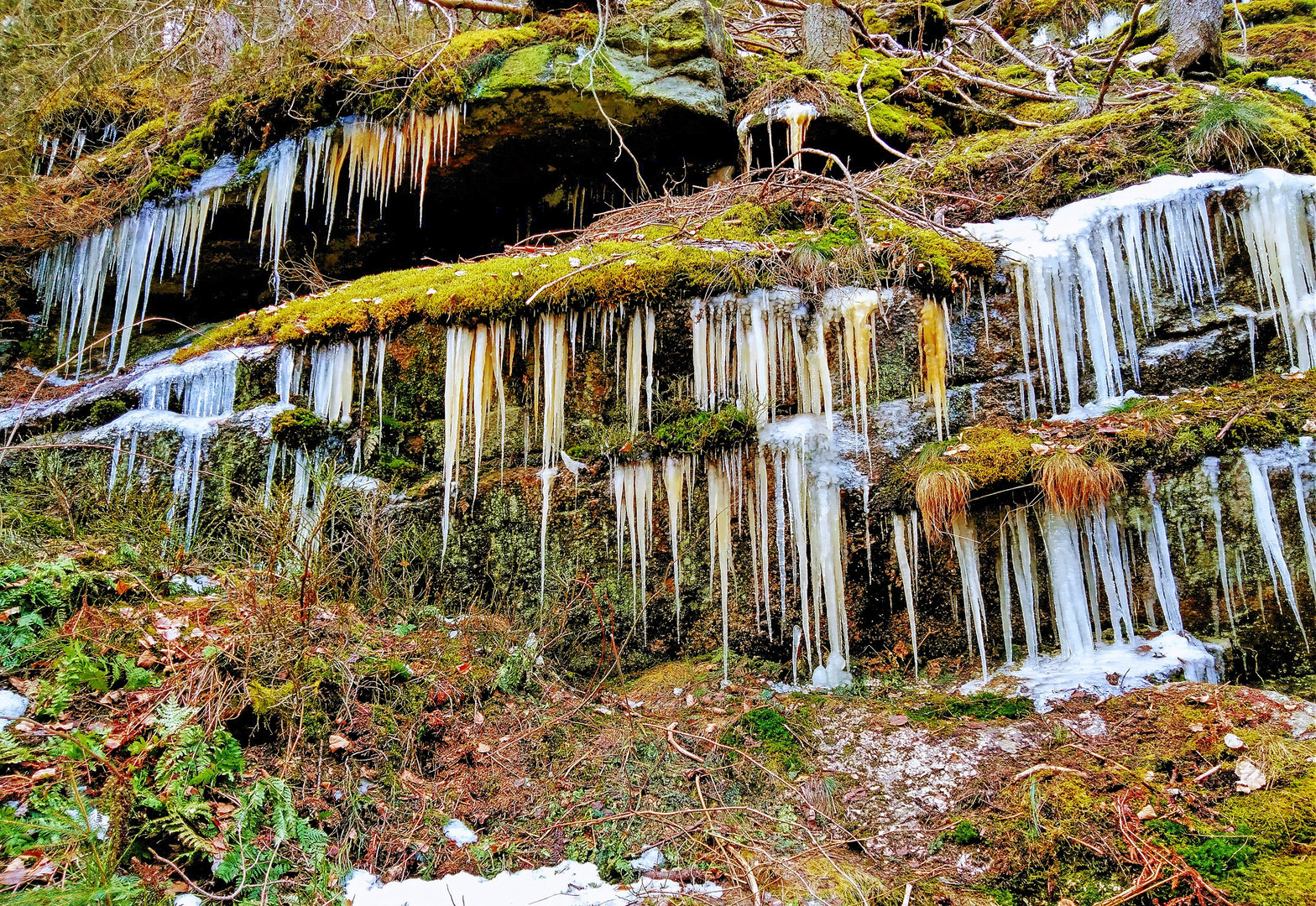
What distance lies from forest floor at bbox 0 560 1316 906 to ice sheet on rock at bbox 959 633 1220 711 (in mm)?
130

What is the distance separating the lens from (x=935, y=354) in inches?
204

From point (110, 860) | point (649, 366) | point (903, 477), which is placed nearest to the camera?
point (110, 860)

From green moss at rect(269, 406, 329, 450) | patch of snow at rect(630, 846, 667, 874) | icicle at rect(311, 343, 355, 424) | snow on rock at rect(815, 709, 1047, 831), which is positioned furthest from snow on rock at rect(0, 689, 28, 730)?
snow on rock at rect(815, 709, 1047, 831)

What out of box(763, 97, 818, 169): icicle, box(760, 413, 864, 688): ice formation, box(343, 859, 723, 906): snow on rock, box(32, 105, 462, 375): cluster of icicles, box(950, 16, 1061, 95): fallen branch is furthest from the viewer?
box(950, 16, 1061, 95): fallen branch

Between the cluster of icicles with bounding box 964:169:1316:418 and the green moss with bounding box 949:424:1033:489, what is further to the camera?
the cluster of icicles with bounding box 964:169:1316:418

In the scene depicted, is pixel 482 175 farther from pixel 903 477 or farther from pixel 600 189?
pixel 903 477

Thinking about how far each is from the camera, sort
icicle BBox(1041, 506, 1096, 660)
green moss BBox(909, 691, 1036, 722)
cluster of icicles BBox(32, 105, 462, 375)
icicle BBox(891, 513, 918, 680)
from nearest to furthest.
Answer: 1. green moss BBox(909, 691, 1036, 722)
2. icicle BBox(1041, 506, 1096, 660)
3. icicle BBox(891, 513, 918, 680)
4. cluster of icicles BBox(32, 105, 462, 375)

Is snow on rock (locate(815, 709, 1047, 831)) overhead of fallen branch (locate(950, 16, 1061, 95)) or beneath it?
beneath

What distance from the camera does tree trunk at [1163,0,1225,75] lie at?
7.68m

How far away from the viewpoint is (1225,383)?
200 inches

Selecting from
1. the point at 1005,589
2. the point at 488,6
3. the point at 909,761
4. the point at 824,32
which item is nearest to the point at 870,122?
the point at 824,32

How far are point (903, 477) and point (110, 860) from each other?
431cm

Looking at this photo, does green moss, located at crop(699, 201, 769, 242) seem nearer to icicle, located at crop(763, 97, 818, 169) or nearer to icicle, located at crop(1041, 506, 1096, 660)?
icicle, located at crop(763, 97, 818, 169)

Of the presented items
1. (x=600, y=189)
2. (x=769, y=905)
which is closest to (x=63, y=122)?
(x=600, y=189)
